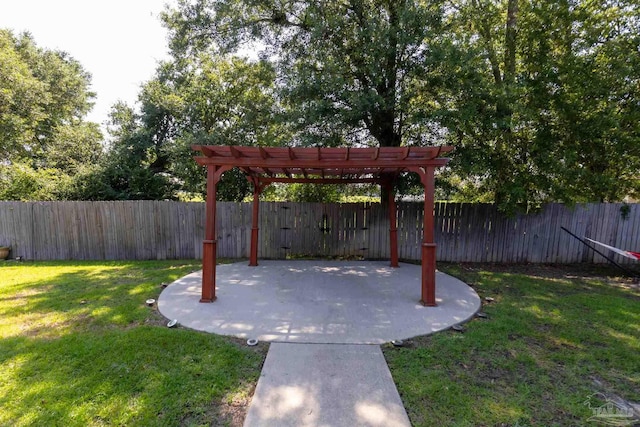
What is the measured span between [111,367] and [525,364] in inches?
152

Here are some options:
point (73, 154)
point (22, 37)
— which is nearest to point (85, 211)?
point (73, 154)

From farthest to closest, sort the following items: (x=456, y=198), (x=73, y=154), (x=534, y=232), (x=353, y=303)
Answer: (x=73, y=154) → (x=456, y=198) → (x=534, y=232) → (x=353, y=303)

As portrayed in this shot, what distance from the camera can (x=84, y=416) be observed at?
81.3 inches

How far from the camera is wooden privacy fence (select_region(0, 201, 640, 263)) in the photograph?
7387 mm

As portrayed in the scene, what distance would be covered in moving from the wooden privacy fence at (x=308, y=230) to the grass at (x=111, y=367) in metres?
3.26

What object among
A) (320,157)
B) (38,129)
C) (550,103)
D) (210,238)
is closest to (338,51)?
(320,157)

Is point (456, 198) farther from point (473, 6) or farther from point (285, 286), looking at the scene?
point (285, 286)

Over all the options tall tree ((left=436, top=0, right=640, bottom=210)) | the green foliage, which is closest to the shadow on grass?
tall tree ((left=436, top=0, right=640, bottom=210))

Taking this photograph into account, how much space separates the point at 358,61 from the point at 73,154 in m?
10.9

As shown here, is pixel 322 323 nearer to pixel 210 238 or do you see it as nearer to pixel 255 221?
pixel 210 238

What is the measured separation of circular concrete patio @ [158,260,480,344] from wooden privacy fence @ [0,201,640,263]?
1629 millimetres

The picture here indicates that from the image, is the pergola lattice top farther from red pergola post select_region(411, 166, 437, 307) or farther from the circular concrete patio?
the circular concrete patio

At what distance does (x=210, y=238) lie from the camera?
4.31 metres

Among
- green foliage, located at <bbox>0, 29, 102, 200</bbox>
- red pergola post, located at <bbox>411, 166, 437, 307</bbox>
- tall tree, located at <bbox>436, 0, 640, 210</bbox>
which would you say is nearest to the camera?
red pergola post, located at <bbox>411, 166, 437, 307</bbox>
